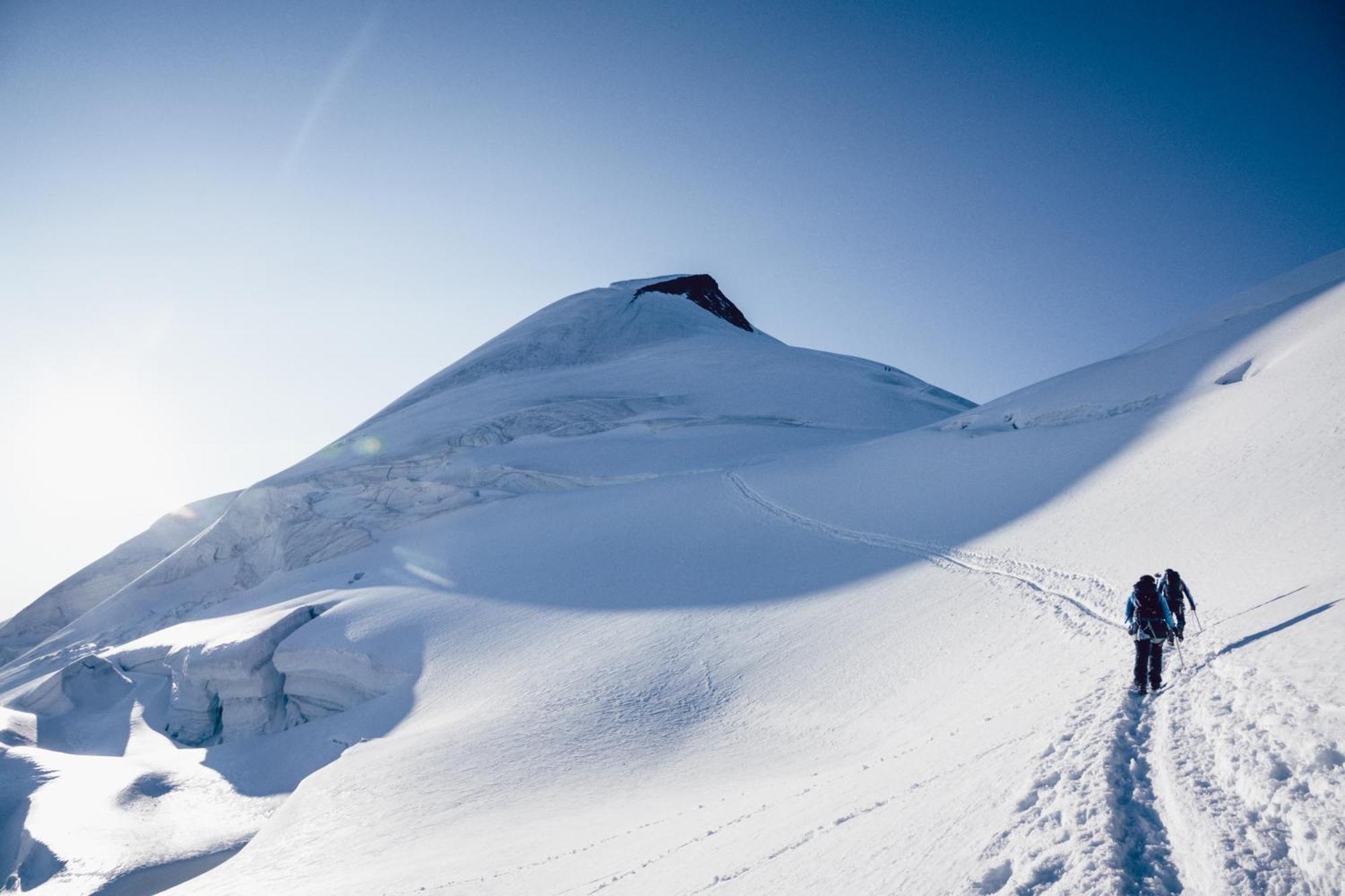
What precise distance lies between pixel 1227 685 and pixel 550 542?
17.3 m

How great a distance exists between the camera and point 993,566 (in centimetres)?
1246

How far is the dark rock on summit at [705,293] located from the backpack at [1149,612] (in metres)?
72.5

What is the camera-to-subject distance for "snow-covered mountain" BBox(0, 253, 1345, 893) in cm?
432

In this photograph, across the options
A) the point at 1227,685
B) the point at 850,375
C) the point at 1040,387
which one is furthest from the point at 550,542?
the point at 850,375

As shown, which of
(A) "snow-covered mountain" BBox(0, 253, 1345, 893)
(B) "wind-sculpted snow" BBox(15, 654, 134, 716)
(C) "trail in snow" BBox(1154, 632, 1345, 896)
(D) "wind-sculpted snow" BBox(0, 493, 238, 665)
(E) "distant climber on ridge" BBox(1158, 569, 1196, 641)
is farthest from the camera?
(D) "wind-sculpted snow" BBox(0, 493, 238, 665)

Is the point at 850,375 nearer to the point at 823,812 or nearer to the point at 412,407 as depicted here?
the point at 412,407

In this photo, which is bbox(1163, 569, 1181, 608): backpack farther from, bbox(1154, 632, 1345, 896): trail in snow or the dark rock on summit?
the dark rock on summit

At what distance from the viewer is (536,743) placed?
998 cm

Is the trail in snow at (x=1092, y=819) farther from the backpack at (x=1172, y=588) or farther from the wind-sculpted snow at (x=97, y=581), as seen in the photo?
the wind-sculpted snow at (x=97, y=581)

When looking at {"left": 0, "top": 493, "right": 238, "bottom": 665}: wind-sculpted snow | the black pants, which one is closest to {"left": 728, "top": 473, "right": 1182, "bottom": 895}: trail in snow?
the black pants

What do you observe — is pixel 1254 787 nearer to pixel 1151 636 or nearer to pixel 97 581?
pixel 1151 636

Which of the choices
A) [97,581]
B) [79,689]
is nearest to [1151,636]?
[79,689]

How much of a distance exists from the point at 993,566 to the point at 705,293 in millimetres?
76001

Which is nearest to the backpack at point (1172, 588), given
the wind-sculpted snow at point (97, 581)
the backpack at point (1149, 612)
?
the backpack at point (1149, 612)
